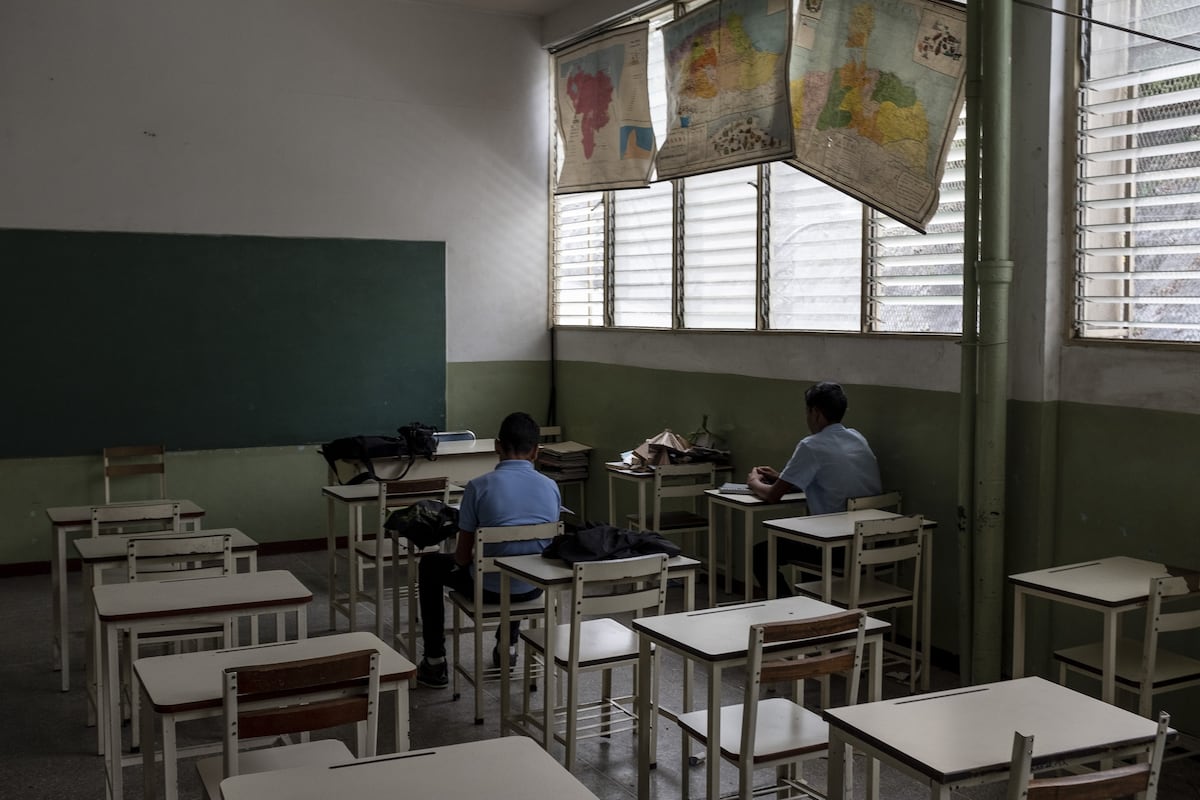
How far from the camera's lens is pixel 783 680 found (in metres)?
2.87

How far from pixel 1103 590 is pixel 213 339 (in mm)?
5802

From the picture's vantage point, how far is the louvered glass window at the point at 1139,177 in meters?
4.19

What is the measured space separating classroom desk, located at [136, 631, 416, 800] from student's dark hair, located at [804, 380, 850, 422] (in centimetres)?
288

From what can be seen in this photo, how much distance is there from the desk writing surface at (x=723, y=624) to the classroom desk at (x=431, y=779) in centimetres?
87

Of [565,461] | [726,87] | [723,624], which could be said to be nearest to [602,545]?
[723,624]

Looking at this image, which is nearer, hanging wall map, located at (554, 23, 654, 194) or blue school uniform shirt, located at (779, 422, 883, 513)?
blue school uniform shirt, located at (779, 422, 883, 513)

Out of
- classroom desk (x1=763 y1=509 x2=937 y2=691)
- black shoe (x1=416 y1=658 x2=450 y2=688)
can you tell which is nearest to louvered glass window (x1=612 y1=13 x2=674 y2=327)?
classroom desk (x1=763 y1=509 x2=937 y2=691)

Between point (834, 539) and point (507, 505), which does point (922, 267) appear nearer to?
point (834, 539)

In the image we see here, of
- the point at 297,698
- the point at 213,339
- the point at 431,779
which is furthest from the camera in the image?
the point at 213,339

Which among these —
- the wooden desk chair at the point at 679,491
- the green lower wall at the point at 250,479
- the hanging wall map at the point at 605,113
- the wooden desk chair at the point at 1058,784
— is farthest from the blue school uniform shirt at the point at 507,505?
the green lower wall at the point at 250,479

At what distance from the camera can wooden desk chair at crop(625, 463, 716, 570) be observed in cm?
615

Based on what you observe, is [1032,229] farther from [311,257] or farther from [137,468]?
[137,468]

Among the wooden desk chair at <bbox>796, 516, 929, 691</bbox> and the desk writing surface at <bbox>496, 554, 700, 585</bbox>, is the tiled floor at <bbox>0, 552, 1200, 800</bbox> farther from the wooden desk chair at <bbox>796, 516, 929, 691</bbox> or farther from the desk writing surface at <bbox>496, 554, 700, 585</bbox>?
Result: the desk writing surface at <bbox>496, 554, 700, 585</bbox>

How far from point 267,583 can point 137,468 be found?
156 inches
